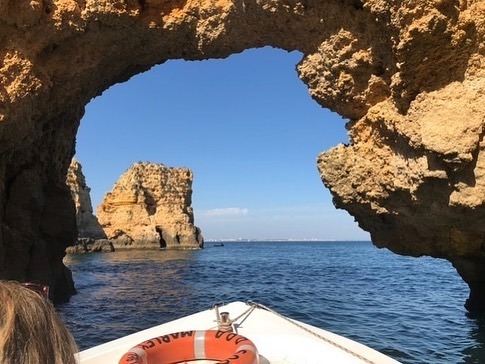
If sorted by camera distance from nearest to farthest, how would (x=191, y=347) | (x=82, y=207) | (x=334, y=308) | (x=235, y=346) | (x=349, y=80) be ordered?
(x=235, y=346)
(x=191, y=347)
(x=349, y=80)
(x=334, y=308)
(x=82, y=207)

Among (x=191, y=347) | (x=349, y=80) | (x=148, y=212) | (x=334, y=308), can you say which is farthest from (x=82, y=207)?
(x=191, y=347)

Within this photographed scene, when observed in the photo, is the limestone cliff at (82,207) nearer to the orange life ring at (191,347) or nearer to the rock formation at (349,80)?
the rock formation at (349,80)

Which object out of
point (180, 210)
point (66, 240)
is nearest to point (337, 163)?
point (66, 240)

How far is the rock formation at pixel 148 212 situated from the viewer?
203 feet

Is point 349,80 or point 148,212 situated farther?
point 148,212

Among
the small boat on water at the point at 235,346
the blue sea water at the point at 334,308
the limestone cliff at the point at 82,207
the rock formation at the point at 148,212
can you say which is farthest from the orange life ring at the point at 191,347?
the rock formation at the point at 148,212

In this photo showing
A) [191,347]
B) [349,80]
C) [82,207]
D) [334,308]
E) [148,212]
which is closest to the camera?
[191,347]

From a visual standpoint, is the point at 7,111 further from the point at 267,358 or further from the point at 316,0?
the point at 267,358

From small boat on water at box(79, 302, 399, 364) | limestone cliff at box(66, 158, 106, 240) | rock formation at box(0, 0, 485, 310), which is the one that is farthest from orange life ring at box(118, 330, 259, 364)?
limestone cliff at box(66, 158, 106, 240)

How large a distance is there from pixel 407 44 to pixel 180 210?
6053 centimetres

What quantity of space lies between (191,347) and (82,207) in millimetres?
56892

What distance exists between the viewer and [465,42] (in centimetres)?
643

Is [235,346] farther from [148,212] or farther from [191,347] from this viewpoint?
[148,212]

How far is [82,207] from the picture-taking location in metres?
56.8
